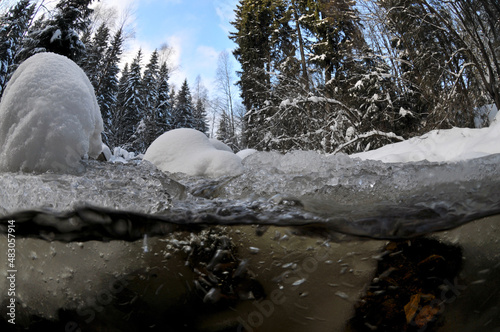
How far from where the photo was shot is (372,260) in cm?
117

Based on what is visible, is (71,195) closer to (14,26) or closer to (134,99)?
(14,26)

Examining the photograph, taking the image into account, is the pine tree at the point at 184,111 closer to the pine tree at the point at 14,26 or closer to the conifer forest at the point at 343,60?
the conifer forest at the point at 343,60

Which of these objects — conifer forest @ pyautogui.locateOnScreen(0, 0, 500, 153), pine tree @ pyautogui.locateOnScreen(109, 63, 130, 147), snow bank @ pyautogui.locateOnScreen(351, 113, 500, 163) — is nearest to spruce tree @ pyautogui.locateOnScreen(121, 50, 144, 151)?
pine tree @ pyautogui.locateOnScreen(109, 63, 130, 147)

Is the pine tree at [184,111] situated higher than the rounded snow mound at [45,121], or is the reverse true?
the pine tree at [184,111]

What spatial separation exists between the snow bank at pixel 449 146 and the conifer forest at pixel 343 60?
1.33 m

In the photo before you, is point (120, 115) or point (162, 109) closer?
point (162, 109)

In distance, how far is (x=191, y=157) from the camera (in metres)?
3.88

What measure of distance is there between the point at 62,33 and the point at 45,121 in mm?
7721

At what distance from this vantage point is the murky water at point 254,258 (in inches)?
45.4

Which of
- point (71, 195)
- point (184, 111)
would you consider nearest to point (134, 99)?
point (184, 111)

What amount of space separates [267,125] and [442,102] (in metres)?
5.95

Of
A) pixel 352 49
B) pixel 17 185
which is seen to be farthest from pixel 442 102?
pixel 17 185

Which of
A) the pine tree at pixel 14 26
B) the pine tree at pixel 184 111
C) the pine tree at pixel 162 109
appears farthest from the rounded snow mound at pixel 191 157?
the pine tree at pixel 184 111

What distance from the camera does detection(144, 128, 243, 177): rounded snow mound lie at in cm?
364
